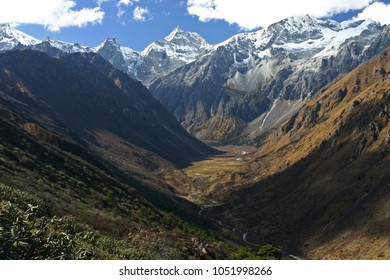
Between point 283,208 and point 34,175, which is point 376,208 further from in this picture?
point 34,175

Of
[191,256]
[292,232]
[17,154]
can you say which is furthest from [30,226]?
[292,232]

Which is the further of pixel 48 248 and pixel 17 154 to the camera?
pixel 17 154

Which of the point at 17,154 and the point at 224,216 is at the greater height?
the point at 17,154

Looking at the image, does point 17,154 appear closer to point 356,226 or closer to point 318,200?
point 356,226

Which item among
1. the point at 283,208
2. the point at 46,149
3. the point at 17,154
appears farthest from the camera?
the point at 283,208

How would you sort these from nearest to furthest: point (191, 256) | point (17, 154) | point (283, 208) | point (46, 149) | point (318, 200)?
1. point (191, 256)
2. point (17, 154)
3. point (46, 149)
4. point (318, 200)
5. point (283, 208)

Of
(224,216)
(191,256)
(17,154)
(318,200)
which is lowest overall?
(224,216)

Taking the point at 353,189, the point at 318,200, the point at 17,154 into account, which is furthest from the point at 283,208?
the point at 17,154
